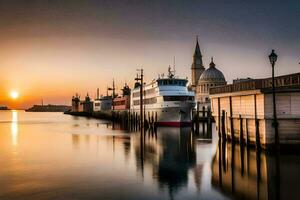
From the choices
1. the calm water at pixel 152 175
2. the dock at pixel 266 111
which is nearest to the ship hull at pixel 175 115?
the dock at pixel 266 111

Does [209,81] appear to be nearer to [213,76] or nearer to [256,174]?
[213,76]

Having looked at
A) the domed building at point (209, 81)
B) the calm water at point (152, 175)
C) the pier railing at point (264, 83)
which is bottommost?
the calm water at point (152, 175)

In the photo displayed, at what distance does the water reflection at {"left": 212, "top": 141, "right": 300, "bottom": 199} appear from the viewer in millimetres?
18547

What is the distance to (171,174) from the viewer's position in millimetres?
23906

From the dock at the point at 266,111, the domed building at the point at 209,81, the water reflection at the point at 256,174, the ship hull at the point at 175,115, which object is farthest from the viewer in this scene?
the domed building at the point at 209,81

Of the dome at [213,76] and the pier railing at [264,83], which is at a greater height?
the dome at [213,76]

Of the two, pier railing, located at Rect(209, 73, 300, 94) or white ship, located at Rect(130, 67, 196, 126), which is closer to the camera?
pier railing, located at Rect(209, 73, 300, 94)

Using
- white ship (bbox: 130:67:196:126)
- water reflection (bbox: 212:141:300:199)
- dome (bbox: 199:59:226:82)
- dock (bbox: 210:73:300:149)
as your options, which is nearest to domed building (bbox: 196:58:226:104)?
dome (bbox: 199:59:226:82)

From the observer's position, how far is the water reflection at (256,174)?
1855cm

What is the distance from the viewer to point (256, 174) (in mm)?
23078

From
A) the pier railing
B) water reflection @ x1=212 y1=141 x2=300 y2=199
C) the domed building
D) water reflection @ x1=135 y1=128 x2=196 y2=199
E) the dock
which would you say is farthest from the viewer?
the domed building

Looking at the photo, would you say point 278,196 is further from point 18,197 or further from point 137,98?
point 137,98

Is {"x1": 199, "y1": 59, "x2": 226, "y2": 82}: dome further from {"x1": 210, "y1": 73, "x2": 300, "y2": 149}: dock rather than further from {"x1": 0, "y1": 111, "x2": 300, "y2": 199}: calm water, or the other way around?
{"x1": 0, "y1": 111, "x2": 300, "y2": 199}: calm water

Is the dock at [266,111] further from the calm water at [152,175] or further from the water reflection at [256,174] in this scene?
the calm water at [152,175]
